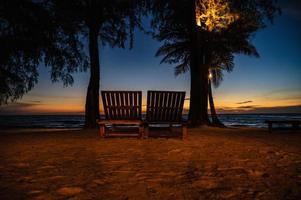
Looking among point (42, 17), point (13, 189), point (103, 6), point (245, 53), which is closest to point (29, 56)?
point (42, 17)

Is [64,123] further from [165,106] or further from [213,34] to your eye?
[165,106]

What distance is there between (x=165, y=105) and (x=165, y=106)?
0.11 feet

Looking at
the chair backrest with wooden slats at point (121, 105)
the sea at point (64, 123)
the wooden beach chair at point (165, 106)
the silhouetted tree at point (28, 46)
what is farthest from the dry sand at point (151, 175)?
the sea at point (64, 123)

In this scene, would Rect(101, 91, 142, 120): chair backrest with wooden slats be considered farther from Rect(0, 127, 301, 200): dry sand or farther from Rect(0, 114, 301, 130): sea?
Rect(0, 114, 301, 130): sea

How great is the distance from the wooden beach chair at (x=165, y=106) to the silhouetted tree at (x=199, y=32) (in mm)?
6267

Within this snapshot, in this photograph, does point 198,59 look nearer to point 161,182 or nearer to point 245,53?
point 245,53

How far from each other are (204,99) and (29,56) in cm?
958

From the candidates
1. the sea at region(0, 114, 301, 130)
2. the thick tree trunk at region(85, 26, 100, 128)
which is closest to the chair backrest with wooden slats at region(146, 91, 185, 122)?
the thick tree trunk at region(85, 26, 100, 128)

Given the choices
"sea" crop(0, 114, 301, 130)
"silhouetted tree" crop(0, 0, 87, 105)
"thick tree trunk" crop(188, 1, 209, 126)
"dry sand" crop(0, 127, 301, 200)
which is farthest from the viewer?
"sea" crop(0, 114, 301, 130)

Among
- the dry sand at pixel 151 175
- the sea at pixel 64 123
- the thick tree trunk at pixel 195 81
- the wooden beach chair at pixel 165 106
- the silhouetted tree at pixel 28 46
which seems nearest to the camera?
the dry sand at pixel 151 175

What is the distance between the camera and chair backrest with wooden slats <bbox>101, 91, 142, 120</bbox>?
8969 mm

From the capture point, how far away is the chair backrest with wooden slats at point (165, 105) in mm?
8914

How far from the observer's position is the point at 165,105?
29.5 feet

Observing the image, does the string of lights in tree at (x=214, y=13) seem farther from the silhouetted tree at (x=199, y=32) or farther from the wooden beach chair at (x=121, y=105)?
the wooden beach chair at (x=121, y=105)
